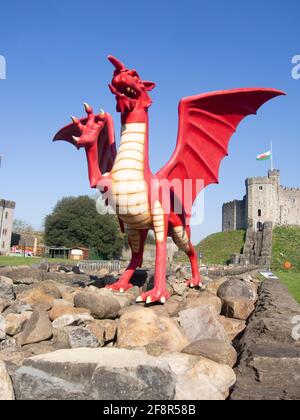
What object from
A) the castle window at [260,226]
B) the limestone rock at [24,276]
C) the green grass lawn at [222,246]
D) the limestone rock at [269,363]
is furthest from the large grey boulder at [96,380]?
the castle window at [260,226]

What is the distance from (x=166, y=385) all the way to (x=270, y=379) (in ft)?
2.09

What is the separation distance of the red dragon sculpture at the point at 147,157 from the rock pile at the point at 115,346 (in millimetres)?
866

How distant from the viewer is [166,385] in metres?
1.97

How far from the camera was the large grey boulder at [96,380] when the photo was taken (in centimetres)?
192

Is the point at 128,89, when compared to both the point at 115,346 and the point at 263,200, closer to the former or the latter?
the point at 115,346

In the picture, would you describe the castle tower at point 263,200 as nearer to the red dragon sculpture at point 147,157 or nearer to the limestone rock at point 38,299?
the red dragon sculpture at point 147,157

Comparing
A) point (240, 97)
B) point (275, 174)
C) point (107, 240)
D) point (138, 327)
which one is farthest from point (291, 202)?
point (138, 327)

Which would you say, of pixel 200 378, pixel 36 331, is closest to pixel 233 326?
pixel 200 378

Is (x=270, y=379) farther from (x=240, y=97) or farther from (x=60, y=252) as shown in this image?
(x=60, y=252)

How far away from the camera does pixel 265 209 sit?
4116 cm

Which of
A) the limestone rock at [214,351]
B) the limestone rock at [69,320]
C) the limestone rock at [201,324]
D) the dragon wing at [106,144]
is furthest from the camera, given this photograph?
the dragon wing at [106,144]

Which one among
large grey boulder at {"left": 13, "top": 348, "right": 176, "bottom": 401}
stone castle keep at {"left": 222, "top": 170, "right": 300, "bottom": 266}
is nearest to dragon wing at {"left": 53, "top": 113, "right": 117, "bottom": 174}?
large grey boulder at {"left": 13, "top": 348, "right": 176, "bottom": 401}
